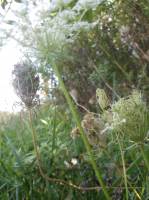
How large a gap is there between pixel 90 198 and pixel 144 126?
24.8 inches

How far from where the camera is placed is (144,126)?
1116 mm

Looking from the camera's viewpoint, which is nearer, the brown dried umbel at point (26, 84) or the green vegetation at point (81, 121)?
the green vegetation at point (81, 121)

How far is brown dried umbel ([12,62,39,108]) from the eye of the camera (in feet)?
4.61

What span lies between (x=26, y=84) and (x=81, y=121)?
438 mm

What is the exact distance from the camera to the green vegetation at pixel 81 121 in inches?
47.4

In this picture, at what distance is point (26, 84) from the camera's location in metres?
1.41

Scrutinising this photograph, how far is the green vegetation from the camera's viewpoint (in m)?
1.20

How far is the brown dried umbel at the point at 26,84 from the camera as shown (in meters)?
1.40

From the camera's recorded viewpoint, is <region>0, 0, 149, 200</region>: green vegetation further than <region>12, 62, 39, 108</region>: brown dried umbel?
No

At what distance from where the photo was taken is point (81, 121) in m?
1.80

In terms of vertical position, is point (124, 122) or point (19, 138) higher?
point (19, 138)

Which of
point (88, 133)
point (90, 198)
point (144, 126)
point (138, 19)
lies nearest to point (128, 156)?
point (90, 198)

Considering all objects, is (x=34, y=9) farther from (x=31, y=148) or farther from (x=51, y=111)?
(x=51, y=111)

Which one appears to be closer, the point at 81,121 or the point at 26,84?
the point at 26,84
